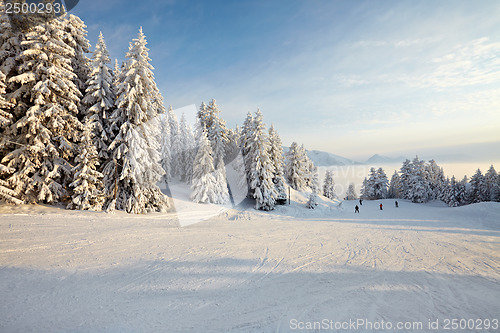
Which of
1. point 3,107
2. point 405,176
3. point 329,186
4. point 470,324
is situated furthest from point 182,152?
point 405,176

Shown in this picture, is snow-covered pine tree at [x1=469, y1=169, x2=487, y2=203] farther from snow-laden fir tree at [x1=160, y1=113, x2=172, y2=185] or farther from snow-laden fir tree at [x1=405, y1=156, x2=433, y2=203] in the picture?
snow-laden fir tree at [x1=160, y1=113, x2=172, y2=185]

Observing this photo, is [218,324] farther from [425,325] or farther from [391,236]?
[391,236]

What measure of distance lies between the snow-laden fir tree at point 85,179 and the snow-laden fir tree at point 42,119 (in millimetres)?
874

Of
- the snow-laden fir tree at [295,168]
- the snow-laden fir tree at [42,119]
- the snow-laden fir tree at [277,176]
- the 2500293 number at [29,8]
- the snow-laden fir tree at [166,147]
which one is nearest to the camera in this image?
the snow-laden fir tree at [42,119]

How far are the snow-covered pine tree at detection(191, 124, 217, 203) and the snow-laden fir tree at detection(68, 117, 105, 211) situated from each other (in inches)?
498

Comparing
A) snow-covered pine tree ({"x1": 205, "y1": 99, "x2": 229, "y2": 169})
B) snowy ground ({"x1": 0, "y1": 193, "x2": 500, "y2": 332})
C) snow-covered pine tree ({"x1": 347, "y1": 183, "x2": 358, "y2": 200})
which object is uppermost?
snow-covered pine tree ({"x1": 205, "y1": 99, "x2": 229, "y2": 169})

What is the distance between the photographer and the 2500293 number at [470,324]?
16.8 ft

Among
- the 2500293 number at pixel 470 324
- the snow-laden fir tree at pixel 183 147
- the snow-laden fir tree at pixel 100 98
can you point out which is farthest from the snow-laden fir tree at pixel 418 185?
the snow-laden fir tree at pixel 100 98

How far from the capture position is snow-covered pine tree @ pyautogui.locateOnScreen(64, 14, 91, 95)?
19531mm

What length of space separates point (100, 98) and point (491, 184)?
8527cm

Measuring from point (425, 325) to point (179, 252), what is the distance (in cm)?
842

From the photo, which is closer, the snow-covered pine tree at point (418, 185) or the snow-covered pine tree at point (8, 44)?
the snow-covered pine tree at point (8, 44)

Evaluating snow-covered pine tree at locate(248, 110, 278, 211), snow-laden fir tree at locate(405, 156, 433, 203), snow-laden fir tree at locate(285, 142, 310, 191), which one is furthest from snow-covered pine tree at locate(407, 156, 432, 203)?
snow-covered pine tree at locate(248, 110, 278, 211)

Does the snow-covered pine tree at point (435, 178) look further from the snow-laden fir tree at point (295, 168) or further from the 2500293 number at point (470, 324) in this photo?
the 2500293 number at point (470, 324)
